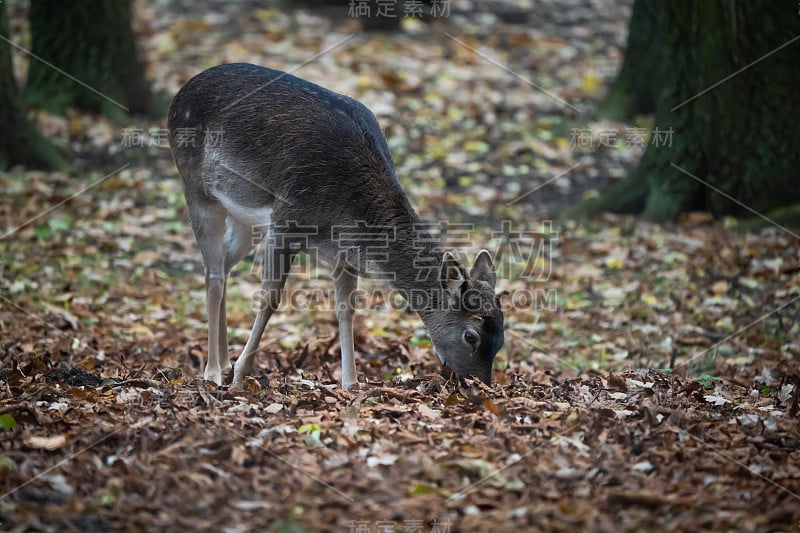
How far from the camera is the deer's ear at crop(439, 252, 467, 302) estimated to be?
6523 mm

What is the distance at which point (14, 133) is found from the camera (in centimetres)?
1130

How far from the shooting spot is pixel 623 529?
4.31 meters

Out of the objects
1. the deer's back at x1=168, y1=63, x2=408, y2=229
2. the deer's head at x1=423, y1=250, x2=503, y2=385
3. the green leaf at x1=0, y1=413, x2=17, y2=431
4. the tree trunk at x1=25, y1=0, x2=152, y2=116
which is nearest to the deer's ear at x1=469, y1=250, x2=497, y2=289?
the deer's head at x1=423, y1=250, x2=503, y2=385

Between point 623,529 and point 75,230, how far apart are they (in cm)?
783

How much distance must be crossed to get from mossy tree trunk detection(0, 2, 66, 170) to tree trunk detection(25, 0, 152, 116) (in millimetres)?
1455

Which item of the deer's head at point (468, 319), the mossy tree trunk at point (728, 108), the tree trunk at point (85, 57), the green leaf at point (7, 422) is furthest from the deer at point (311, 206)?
the tree trunk at point (85, 57)

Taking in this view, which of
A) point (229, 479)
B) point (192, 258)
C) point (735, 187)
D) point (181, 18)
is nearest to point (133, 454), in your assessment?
point (229, 479)

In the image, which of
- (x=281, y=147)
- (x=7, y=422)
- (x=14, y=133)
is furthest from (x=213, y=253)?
(x=14, y=133)

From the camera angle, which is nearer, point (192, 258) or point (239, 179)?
point (239, 179)

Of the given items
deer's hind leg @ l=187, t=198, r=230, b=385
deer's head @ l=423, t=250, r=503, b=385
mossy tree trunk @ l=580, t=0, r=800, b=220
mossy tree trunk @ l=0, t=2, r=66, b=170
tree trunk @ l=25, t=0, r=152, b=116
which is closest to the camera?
deer's head @ l=423, t=250, r=503, b=385

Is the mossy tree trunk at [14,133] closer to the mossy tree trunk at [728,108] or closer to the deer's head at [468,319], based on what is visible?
the deer's head at [468,319]

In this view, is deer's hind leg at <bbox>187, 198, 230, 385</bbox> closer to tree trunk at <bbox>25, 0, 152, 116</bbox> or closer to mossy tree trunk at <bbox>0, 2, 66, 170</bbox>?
mossy tree trunk at <bbox>0, 2, 66, 170</bbox>

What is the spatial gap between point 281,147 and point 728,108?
5.55 meters

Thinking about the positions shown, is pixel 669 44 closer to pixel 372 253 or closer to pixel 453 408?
pixel 372 253
